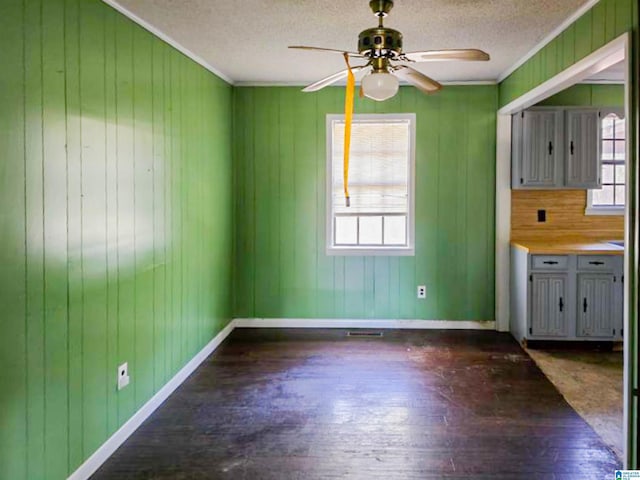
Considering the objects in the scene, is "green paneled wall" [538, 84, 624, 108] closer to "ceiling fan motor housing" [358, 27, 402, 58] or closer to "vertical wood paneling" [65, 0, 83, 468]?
"ceiling fan motor housing" [358, 27, 402, 58]

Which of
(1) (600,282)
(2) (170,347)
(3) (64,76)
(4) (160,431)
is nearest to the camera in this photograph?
(3) (64,76)

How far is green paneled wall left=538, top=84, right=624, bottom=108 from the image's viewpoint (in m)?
4.97

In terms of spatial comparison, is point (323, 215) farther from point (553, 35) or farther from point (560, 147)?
point (553, 35)

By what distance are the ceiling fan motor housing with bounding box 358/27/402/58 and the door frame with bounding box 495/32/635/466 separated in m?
1.08

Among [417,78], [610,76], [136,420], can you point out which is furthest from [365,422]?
[610,76]

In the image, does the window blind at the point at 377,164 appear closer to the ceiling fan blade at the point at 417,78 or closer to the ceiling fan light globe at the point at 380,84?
the ceiling fan blade at the point at 417,78

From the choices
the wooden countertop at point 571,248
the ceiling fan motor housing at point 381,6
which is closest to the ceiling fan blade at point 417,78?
the ceiling fan motor housing at point 381,6

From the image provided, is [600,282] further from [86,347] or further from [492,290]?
[86,347]

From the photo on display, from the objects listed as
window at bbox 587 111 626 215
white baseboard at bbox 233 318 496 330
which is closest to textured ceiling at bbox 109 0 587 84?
window at bbox 587 111 626 215

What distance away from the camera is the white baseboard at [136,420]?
2.52 m

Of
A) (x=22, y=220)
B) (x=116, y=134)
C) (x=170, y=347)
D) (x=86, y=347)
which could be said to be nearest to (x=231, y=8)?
(x=116, y=134)

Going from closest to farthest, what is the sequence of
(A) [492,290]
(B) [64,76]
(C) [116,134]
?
(B) [64,76]
(C) [116,134]
(A) [492,290]

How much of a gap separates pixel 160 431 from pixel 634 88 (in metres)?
3.07

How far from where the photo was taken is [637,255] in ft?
7.77
